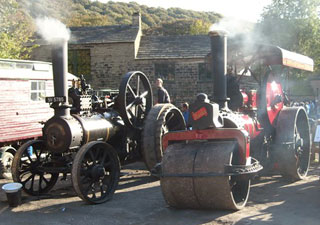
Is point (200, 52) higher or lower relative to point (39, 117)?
higher

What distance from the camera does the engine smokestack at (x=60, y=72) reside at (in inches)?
239

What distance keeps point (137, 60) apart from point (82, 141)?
555 inches

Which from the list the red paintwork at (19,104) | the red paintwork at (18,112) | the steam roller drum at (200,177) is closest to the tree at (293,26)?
the red paintwork at (19,104)

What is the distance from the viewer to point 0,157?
834 centimetres

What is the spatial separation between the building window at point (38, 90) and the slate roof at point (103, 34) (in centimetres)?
997

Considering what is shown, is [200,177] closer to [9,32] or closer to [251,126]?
[251,126]

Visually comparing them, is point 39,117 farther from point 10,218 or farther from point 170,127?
point 10,218

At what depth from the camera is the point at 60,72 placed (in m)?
6.07

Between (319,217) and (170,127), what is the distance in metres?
3.67

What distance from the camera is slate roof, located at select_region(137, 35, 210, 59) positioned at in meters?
19.9

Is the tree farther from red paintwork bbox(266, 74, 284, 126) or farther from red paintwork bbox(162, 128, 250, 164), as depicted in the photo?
red paintwork bbox(162, 128, 250, 164)

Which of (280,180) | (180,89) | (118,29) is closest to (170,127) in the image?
(280,180)

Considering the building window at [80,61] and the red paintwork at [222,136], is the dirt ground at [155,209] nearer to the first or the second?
the red paintwork at [222,136]

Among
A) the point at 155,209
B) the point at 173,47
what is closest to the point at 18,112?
the point at 155,209
